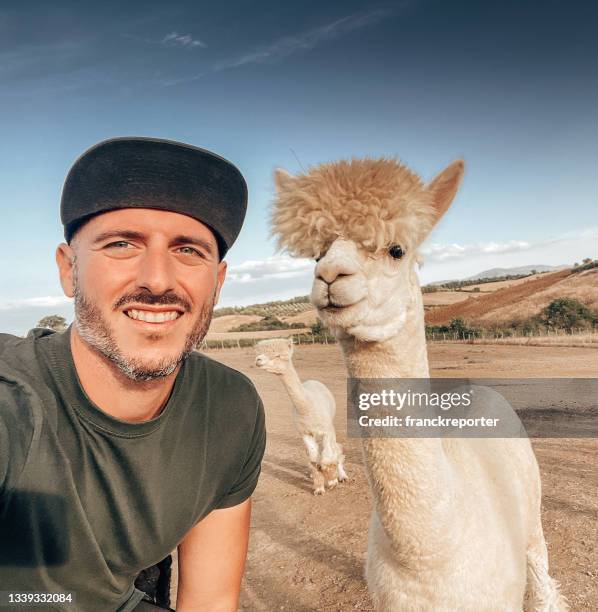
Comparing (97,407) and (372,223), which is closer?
(97,407)

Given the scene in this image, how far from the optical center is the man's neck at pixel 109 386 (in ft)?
5.79

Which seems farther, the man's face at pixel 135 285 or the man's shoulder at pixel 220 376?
the man's shoulder at pixel 220 376

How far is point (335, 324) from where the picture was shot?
2111 mm

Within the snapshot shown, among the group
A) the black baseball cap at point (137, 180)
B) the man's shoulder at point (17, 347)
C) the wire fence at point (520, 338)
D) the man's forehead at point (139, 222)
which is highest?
the black baseball cap at point (137, 180)

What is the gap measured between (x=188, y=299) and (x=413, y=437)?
129 centimetres

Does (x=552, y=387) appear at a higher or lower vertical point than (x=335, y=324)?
lower

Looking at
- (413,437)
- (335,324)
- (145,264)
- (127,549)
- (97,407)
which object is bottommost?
(127,549)

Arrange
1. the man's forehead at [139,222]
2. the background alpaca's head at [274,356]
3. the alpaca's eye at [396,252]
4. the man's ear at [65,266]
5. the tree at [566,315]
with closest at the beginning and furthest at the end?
the man's forehead at [139,222]
the man's ear at [65,266]
the alpaca's eye at [396,252]
the background alpaca's head at [274,356]
the tree at [566,315]

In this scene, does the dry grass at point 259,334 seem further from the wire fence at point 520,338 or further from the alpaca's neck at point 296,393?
the alpaca's neck at point 296,393

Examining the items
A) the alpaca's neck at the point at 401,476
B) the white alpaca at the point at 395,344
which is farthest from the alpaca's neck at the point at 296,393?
the alpaca's neck at the point at 401,476

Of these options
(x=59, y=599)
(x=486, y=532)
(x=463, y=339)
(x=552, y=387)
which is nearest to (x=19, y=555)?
(x=59, y=599)

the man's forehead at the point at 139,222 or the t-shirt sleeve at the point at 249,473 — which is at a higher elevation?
the man's forehead at the point at 139,222

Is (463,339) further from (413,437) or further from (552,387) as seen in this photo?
(413,437)

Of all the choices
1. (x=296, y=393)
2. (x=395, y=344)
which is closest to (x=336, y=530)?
(x=296, y=393)
